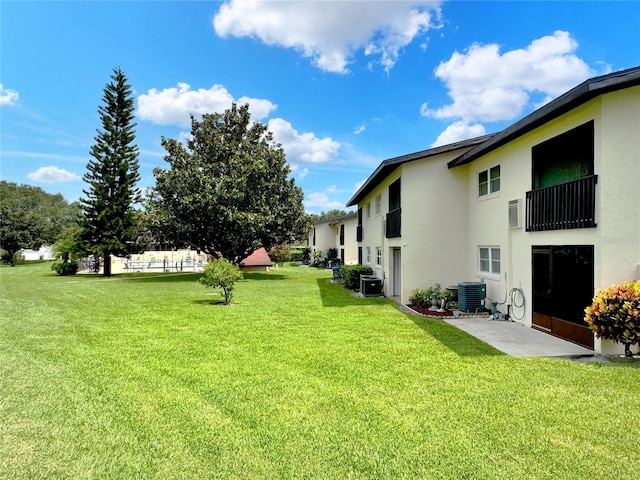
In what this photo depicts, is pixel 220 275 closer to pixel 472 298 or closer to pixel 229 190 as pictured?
pixel 472 298

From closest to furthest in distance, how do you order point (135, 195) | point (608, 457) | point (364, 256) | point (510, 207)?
1. point (608, 457)
2. point (510, 207)
3. point (364, 256)
4. point (135, 195)

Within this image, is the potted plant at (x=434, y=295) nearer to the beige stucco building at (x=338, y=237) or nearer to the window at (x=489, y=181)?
the window at (x=489, y=181)

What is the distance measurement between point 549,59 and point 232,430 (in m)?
14.9

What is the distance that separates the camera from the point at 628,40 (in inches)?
Result: 454

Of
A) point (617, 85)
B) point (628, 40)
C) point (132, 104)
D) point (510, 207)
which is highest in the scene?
point (132, 104)

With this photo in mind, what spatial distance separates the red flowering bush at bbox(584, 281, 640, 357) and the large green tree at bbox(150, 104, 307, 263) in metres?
18.1

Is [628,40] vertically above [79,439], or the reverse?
[628,40]

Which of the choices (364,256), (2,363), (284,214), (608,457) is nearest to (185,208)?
(284,214)

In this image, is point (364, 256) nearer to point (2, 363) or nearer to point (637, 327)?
point (637, 327)

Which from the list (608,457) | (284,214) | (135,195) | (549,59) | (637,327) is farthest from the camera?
(135,195)

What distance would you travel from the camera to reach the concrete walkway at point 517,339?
23.2ft

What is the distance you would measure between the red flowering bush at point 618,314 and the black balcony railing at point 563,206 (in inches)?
55.2

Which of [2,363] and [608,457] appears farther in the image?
[2,363]

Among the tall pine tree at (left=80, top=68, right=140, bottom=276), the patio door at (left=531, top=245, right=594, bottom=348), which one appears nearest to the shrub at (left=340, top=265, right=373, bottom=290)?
the patio door at (left=531, top=245, right=594, bottom=348)
